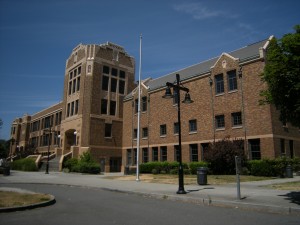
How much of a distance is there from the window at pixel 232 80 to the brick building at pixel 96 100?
20.8m

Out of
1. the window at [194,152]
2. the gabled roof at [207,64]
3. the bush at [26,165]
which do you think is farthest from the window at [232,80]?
the bush at [26,165]

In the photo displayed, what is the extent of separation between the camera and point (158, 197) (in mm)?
12953

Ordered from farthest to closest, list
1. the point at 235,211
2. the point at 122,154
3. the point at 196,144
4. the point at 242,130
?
the point at 122,154 → the point at 196,144 → the point at 242,130 → the point at 235,211

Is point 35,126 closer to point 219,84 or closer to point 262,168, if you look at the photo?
point 219,84

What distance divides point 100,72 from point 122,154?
43.5 feet

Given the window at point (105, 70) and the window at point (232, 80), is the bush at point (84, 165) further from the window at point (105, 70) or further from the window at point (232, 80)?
the window at point (232, 80)

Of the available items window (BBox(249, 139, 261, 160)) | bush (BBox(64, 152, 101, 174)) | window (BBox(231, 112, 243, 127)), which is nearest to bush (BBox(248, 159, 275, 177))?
window (BBox(249, 139, 261, 160))

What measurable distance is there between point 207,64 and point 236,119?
33.4 feet

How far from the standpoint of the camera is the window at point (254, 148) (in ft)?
89.0

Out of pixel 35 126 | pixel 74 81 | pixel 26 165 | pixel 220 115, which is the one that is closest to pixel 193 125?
pixel 220 115

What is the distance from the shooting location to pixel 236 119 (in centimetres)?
2936

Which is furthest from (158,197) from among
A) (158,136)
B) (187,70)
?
(187,70)

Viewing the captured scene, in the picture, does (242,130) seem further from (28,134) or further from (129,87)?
(28,134)

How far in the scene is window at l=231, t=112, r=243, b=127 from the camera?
28975mm
